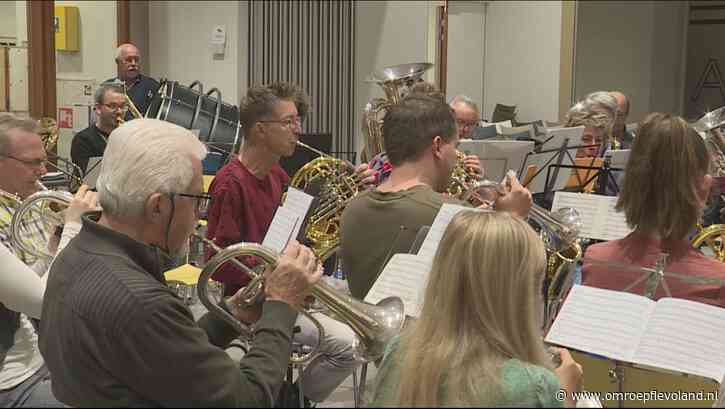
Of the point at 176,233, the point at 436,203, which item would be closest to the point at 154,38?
the point at 436,203

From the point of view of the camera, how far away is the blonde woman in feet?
4.87

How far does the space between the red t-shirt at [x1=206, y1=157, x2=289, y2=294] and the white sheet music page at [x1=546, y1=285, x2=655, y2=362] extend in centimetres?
150

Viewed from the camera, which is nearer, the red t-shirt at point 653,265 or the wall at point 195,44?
the red t-shirt at point 653,265

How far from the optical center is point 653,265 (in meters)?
2.50

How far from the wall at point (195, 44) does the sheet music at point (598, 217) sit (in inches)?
217

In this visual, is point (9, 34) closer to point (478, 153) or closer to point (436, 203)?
point (478, 153)

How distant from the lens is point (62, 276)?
1814mm

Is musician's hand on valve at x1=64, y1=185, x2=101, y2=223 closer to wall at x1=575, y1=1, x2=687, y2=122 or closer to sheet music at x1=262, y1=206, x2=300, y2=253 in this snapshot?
sheet music at x1=262, y1=206, x2=300, y2=253

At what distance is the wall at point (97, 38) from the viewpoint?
27.3 feet

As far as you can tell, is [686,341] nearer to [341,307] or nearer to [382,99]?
[341,307]

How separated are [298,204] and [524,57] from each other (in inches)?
260

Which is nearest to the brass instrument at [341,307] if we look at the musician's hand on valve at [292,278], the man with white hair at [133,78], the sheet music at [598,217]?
the musician's hand on valve at [292,278]

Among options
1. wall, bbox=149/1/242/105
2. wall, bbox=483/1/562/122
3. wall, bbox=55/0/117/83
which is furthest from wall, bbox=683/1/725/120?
wall, bbox=55/0/117/83

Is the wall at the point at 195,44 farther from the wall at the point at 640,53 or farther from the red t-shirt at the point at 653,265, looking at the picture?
the red t-shirt at the point at 653,265
